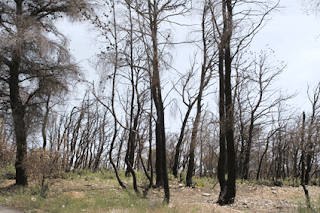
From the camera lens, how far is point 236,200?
32.5 ft

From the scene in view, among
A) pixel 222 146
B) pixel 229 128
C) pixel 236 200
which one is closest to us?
pixel 229 128

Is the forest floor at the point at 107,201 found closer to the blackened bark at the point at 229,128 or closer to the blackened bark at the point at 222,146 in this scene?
the blackened bark at the point at 229,128

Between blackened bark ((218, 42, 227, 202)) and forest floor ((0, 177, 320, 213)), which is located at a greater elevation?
blackened bark ((218, 42, 227, 202))

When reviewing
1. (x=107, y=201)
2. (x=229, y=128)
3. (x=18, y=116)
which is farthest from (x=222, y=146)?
(x=18, y=116)

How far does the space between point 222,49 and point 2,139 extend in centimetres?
1066

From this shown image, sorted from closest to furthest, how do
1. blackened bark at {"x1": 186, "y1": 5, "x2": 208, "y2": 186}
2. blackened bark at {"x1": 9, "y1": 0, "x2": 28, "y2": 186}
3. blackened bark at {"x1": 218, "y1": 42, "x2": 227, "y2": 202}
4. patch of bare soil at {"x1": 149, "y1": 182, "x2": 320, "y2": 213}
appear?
patch of bare soil at {"x1": 149, "y1": 182, "x2": 320, "y2": 213}, blackened bark at {"x1": 9, "y1": 0, "x2": 28, "y2": 186}, blackened bark at {"x1": 218, "y1": 42, "x2": 227, "y2": 202}, blackened bark at {"x1": 186, "y1": 5, "x2": 208, "y2": 186}

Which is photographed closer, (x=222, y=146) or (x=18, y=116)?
(x=18, y=116)

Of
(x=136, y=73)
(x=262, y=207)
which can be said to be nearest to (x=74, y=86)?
(x=136, y=73)

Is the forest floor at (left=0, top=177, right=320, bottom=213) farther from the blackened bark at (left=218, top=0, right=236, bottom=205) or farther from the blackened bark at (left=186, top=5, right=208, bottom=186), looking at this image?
the blackened bark at (left=186, top=5, right=208, bottom=186)

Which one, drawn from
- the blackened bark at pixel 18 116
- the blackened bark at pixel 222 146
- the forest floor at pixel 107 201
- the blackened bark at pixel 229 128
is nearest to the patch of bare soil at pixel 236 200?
the forest floor at pixel 107 201

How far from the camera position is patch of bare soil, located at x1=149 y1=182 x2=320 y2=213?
7503 millimetres

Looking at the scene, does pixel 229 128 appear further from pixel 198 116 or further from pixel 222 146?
pixel 198 116

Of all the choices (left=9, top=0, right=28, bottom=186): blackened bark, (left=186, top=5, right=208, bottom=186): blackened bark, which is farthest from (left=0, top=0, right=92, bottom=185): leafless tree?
(left=186, top=5, right=208, bottom=186): blackened bark

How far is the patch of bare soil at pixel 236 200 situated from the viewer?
24.6 feet
